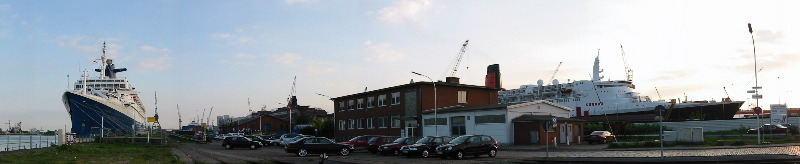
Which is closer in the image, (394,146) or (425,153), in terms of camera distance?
(425,153)

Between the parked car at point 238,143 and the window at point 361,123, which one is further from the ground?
the window at point 361,123

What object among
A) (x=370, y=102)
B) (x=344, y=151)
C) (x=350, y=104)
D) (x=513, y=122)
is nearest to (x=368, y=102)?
(x=370, y=102)

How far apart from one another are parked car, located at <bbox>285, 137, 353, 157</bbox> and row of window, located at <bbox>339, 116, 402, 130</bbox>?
22.6 metres

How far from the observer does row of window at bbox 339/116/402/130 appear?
58531 millimetres

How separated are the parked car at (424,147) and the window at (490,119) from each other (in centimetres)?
1445

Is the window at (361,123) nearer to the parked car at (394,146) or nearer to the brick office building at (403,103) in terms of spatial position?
the brick office building at (403,103)

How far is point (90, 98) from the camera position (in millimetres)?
89125

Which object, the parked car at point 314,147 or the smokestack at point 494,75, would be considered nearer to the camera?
the parked car at point 314,147

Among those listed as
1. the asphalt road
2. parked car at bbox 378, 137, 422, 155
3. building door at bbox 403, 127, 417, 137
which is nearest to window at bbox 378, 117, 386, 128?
building door at bbox 403, 127, 417, 137

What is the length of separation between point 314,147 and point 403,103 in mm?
24689

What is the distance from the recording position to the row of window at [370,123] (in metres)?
58.5

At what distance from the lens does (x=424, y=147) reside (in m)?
30.3

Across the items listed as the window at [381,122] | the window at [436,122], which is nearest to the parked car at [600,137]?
the window at [436,122]

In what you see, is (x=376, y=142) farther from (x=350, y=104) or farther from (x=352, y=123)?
(x=350, y=104)
